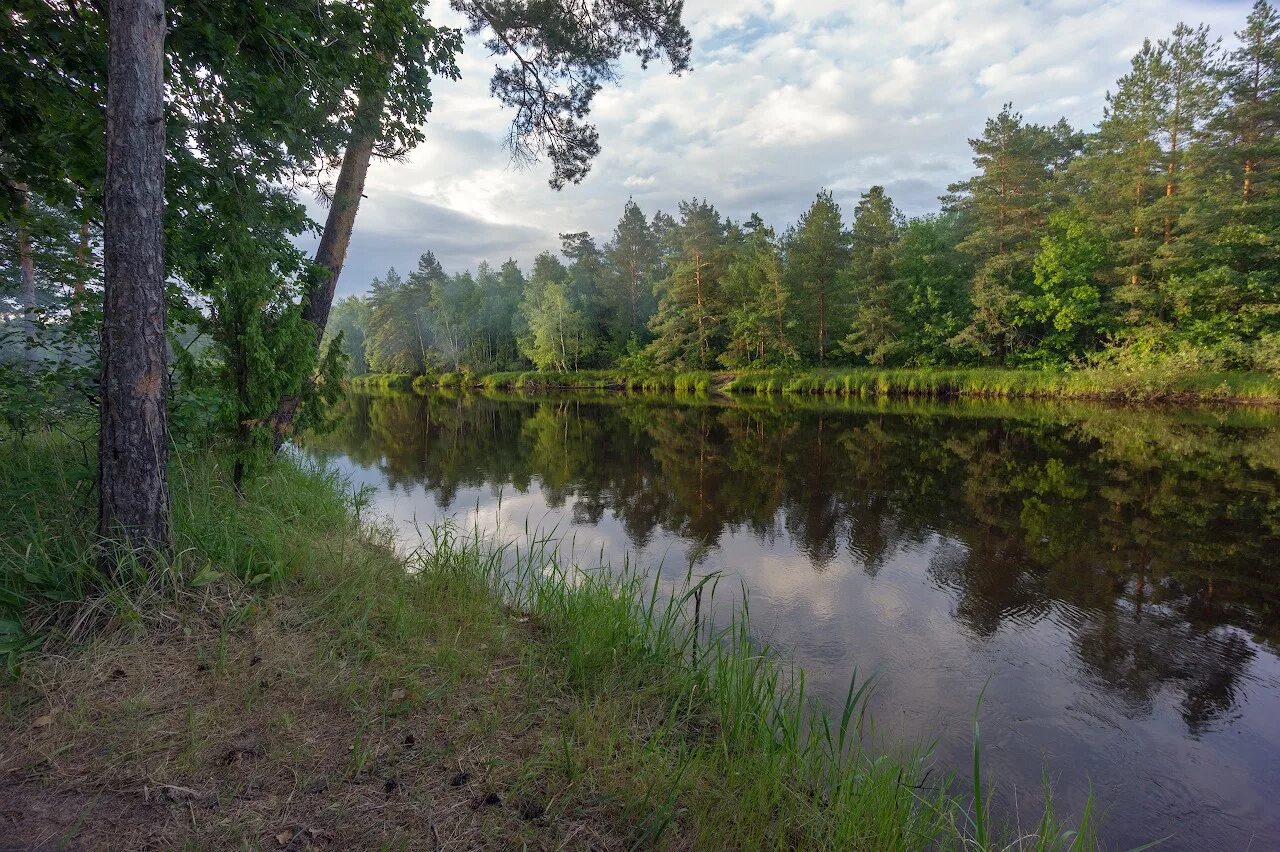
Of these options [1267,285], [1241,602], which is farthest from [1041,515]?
[1267,285]

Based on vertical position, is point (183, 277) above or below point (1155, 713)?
above

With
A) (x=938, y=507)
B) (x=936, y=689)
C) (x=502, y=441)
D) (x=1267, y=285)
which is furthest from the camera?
(x=1267, y=285)

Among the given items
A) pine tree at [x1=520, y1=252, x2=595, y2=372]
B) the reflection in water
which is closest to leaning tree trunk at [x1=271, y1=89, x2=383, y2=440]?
the reflection in water

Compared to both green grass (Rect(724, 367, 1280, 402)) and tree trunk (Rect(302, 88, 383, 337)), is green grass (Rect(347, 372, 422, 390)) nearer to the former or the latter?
green grass (Rect(724, 367, 1280, 402))

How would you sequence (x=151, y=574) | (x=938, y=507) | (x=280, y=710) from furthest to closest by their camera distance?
(x=938, y=507) < (x=151, y=574) < (x=280, y=710)

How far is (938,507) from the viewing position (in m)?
9.58

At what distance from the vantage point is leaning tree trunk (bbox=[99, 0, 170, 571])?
2.90m

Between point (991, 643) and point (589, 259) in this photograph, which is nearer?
point (991, 643)

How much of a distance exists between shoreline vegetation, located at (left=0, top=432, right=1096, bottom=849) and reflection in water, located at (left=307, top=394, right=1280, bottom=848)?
0.81m

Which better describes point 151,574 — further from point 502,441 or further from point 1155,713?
point 502,441

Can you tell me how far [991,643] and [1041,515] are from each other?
194 inches

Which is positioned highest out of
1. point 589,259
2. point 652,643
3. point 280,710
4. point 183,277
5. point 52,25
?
point 589,259

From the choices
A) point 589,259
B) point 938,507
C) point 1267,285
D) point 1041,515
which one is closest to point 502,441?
point 938,507

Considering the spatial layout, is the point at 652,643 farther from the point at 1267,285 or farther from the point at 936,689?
the point at 1267,285
